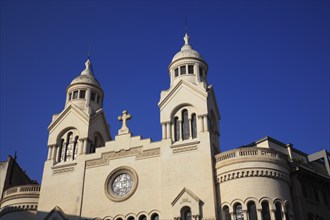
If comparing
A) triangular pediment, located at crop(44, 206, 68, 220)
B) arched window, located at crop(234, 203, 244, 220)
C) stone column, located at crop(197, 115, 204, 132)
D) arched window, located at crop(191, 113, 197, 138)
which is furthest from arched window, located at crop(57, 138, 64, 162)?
arched window, located at crop(234, 203, 244, 220)

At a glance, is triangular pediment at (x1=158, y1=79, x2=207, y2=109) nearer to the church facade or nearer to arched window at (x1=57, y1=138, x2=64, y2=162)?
the church facade

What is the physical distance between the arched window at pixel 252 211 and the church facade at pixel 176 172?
0.07 m

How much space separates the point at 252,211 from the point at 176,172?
6.66m

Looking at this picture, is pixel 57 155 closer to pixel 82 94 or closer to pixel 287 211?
pixel 82 94

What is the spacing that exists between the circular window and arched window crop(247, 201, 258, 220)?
9.47 m

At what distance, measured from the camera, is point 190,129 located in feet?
114

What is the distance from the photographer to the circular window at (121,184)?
33975mm

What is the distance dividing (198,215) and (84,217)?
10.0 meters

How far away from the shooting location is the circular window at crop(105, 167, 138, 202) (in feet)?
111

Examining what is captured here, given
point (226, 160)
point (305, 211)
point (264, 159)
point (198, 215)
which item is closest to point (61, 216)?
point (198, 215)

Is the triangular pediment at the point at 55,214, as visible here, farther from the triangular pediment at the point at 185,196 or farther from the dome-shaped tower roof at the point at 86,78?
the dome-shaped tower roof at the point at 86,78

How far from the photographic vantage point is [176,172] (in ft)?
108

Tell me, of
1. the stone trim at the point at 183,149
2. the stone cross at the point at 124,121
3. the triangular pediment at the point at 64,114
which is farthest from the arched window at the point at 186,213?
the triangular pediment at the point at 64,114

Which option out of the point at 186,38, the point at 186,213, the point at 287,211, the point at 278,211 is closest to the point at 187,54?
the point at 186,38
